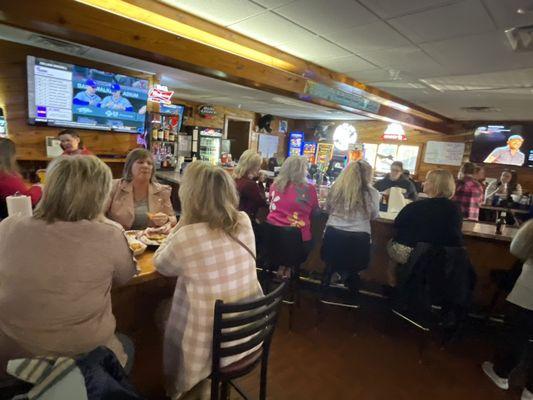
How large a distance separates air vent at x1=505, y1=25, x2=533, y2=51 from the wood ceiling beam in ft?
5.69

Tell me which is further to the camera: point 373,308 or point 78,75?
point 78,75

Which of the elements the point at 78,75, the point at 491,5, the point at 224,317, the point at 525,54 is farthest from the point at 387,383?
the point at 78,75

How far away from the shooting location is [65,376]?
78cm

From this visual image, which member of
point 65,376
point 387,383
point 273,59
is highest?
point 273,59

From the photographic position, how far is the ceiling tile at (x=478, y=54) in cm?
248

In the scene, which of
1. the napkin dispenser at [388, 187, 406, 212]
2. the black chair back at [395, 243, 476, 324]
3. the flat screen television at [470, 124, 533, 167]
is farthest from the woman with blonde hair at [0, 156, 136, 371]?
the flat screen television at [470, 124, 533, 167]

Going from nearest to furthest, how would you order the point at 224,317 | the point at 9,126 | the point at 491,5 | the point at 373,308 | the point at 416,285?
the point at 224,317
the point at 491,5
the point at 416,285
the point at 373,308
the point at 9,126

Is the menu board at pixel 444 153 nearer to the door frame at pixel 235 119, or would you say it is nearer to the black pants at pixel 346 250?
the door frame at pixel 235 119

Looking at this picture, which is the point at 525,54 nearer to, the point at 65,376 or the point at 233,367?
the point at 233,367

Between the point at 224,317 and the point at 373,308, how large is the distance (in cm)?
224

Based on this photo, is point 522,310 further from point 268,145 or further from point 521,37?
point 268,145

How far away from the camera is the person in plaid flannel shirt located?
416 cm

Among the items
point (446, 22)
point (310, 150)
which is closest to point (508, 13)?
point (446, 22)

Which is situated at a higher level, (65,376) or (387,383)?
(65,376)
